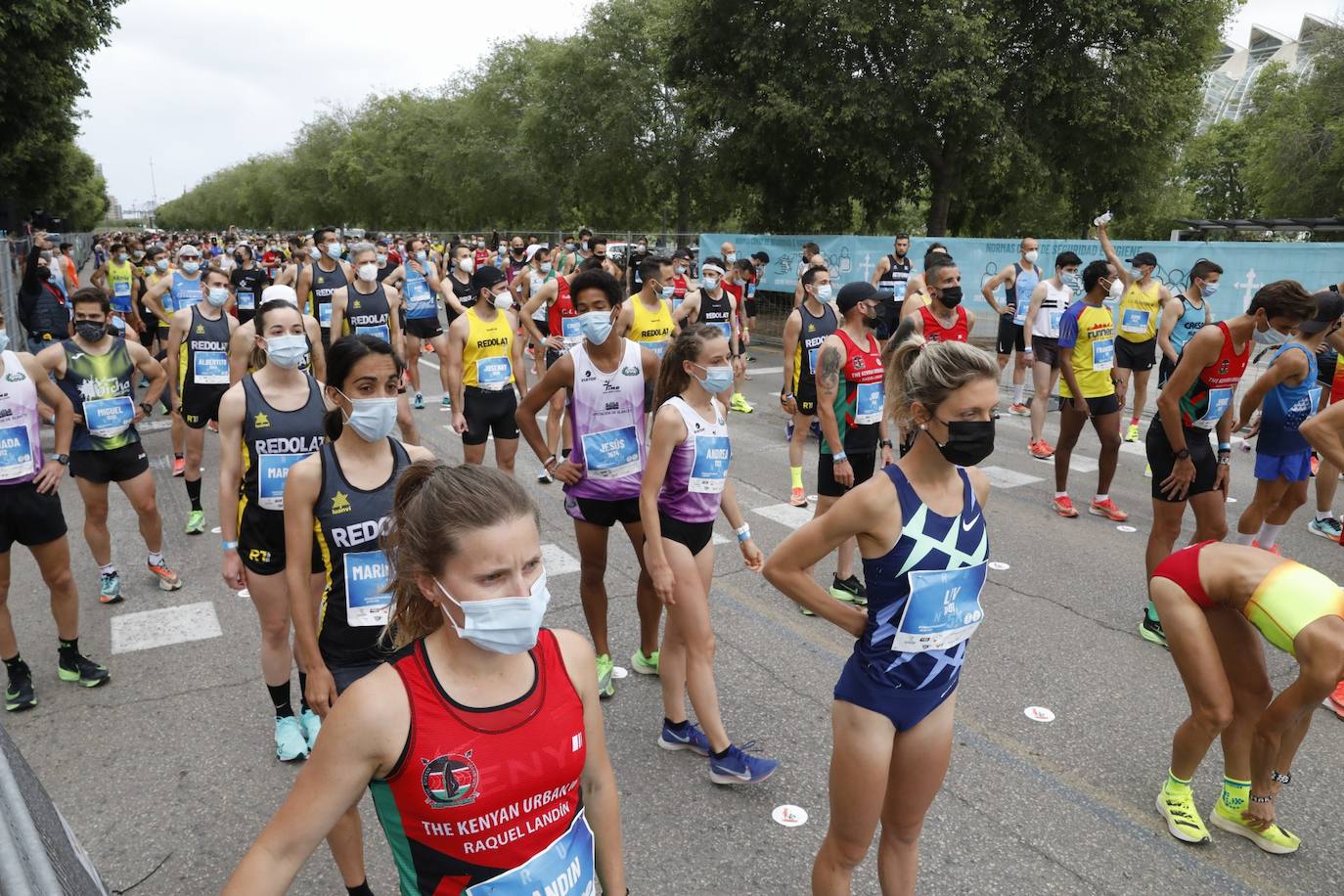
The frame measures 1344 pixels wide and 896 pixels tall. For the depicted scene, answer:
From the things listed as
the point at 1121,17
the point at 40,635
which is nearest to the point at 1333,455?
the point at 40,635

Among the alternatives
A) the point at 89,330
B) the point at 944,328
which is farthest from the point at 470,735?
the point at 944,328

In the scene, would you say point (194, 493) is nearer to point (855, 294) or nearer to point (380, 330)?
point (380, 330)

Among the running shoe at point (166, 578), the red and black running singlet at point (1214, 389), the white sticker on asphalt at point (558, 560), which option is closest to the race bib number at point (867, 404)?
the red and black running singlet at point (1214, 389)

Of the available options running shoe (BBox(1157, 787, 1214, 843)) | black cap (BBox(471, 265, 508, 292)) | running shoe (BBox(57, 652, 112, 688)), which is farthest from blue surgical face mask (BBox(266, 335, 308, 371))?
running shoe (BBox(1157, 787, 1214, 843))

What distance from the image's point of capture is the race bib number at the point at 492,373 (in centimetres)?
705

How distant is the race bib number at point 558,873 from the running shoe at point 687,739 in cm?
224

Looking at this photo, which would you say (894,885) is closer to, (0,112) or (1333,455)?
(1333,455)

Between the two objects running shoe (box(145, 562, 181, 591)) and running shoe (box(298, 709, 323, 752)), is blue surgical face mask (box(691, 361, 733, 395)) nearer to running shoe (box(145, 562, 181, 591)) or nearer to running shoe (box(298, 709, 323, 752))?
running shoe (box(298, 709, 323, 752))

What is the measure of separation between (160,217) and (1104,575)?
22552cm

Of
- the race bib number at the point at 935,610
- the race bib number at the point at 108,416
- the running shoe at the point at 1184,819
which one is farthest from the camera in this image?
the race bib number at the point at 108,416

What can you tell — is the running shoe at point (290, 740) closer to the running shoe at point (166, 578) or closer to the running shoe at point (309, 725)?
the running shoe at point (309, 725)

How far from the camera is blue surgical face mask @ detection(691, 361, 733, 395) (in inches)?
156

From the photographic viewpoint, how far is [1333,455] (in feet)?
14.0

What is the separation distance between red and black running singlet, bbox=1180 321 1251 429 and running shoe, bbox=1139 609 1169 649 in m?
1.20
